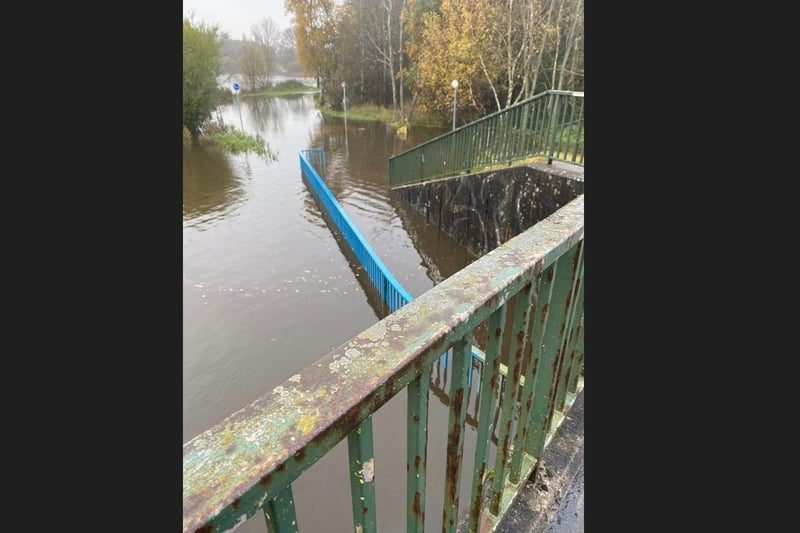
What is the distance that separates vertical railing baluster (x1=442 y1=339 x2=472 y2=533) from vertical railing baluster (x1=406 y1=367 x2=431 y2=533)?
3.8 inches

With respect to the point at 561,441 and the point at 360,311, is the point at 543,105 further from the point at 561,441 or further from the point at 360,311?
the point at 561,441

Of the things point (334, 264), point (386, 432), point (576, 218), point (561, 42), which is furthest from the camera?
point (561, 42)

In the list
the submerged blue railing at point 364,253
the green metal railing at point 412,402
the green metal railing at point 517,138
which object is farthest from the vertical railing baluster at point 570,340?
the green metal railing at point 517,138

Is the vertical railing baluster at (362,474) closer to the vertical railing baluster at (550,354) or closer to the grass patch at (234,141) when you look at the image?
the vertical railing baluster at (550,354)

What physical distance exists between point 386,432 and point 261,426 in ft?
13.3

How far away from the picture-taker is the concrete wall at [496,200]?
5.99 m

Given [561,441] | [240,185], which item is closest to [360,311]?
[561,441]

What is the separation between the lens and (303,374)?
0.78 meters

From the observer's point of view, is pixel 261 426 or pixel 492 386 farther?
pixel 492 386

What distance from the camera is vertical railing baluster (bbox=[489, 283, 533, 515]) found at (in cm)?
Answer: 124

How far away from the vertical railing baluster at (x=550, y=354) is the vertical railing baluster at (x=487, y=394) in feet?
1.34

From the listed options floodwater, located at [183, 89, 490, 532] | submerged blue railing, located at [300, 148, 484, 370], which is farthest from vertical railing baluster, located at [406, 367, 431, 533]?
floodwater, located at [183, 89, 490, 532]
